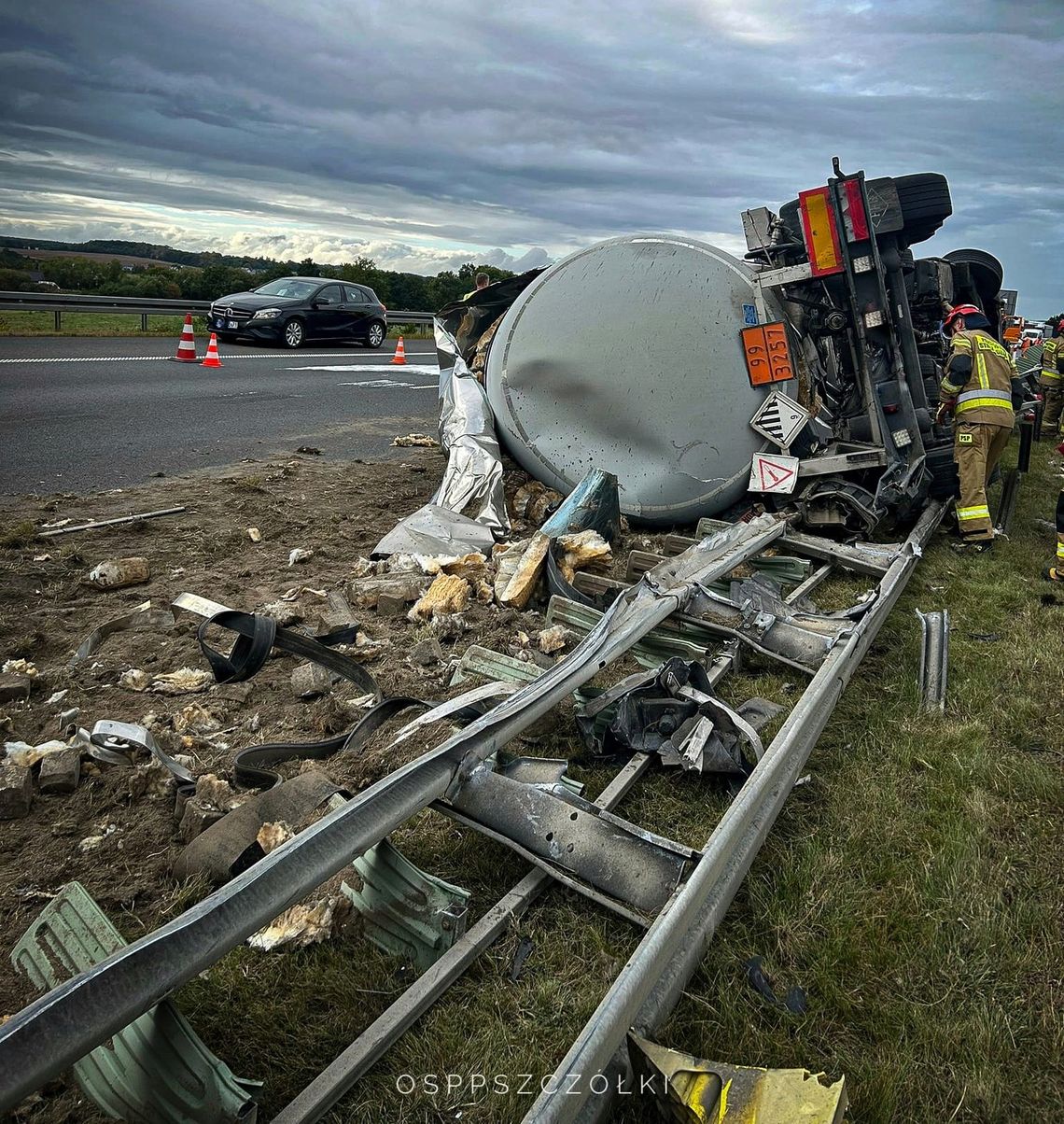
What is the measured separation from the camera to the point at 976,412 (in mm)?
6598

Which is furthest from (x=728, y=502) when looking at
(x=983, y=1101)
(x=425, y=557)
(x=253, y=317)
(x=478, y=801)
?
(x=253, y=317)

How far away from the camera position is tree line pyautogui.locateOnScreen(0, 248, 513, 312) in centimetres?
2203

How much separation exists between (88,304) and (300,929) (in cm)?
1852

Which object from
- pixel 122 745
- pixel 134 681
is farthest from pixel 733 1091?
pixel 134 681

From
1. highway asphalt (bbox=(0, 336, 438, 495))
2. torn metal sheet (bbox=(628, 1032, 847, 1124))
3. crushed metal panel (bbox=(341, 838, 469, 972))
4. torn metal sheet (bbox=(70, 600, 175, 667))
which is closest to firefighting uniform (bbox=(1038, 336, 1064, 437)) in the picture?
highway asphalt (bbox=(0, 336, 438, 495))

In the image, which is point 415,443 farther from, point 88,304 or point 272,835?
point 88,304

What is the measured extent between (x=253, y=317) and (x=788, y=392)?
13.3 m

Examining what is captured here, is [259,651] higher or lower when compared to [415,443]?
higher

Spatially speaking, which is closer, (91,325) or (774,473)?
(774,473)

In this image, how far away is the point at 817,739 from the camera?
331 centimetres

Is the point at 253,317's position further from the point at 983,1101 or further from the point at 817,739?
the point at 983,1101

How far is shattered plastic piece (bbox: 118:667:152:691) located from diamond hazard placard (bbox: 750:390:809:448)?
4.00m

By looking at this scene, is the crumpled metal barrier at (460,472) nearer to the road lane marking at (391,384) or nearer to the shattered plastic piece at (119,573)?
the shattered plastic piece at (119,573)

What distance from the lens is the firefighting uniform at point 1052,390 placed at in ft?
46.8
